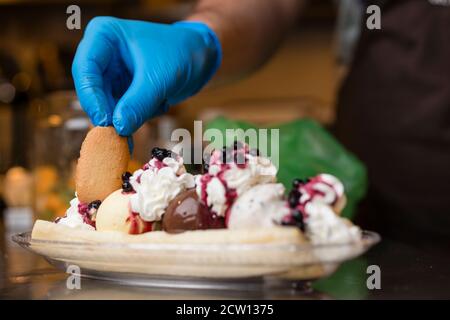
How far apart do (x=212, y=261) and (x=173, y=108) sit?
10.8 ft

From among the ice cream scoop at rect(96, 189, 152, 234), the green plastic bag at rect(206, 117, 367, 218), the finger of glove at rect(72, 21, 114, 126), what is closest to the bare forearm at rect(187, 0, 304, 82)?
the green plastic bag at rect(206, 117, 367, 218)

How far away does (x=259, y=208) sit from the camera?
0.76 m

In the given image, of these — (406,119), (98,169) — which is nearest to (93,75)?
(98,169)

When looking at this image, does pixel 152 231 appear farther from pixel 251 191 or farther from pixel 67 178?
pixel 67 178

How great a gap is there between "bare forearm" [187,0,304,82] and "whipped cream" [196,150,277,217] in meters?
0.76

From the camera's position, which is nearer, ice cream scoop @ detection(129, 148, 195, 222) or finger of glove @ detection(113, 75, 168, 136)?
ice cream scoop @ detection(129, 148, 195, 222)

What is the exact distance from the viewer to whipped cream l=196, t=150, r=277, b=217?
0.79 m

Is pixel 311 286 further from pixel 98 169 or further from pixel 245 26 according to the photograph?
pixel 245 26

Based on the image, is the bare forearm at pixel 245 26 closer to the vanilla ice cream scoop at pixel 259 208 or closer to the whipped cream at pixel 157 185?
the whipped cream at pixel 157 185

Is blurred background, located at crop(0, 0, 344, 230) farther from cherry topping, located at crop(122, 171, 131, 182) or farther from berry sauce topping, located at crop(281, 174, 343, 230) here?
berry sauce topping, located at crop(281, 174, 343, 230)

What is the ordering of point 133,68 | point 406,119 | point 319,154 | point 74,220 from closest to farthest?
point 74,220 → point 133,68 → point 319,154 → point 406,119

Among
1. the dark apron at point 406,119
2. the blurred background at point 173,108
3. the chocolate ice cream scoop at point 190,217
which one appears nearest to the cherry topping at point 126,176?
the chocolate ice cream scoop at point 190,217

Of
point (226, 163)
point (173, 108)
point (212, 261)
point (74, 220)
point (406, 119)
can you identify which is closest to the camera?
point (212, 261)
